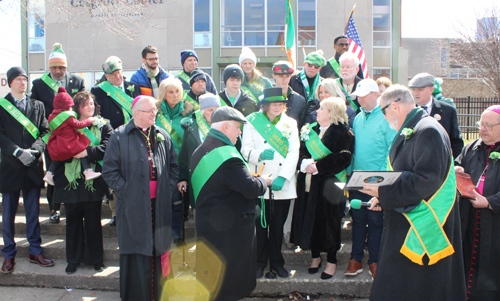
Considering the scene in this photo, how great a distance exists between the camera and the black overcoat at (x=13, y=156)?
4.48 metres

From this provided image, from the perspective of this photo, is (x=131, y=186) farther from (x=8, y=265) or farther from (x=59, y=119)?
(x=8, y=265)

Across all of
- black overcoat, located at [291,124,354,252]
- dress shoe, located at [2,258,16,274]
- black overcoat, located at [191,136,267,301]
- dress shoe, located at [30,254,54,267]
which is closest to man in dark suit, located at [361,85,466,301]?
black overcoat, located at [191,136,267,301]

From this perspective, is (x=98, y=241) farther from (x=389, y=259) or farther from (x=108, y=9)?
(x=108, y=9)

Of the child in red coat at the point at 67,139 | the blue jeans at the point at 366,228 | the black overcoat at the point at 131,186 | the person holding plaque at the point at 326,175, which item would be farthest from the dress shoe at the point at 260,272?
the child in red coat at the point at 67,139

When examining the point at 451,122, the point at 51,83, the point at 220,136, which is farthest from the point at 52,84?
the point at 451,122

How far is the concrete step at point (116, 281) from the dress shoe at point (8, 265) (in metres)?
0.05

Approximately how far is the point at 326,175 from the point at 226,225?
141 cm

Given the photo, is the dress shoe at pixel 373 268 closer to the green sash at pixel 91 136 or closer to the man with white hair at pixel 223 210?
the man with white hair at pixel 223 210

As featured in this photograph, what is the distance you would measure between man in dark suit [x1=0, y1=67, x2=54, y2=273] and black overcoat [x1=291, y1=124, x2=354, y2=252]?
3.16 metres

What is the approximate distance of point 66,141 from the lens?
417 centimetres

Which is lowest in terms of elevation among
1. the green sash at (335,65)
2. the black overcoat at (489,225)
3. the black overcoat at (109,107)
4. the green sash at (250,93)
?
the black overcoat at (489,225)

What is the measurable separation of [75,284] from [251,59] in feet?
12.3

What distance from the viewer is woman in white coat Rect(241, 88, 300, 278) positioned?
4098mm

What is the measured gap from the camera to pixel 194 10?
18125 millimetres
